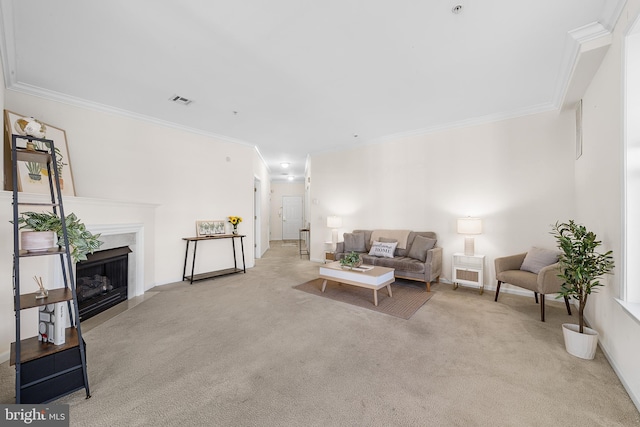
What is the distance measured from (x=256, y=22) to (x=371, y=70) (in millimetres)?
1307

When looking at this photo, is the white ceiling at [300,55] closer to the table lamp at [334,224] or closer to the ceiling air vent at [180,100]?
the ceiling air vent at [180,100]

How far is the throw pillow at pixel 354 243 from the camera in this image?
16.9 ft

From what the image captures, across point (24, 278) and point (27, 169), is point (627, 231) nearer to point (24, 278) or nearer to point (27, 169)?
point (24, 278)

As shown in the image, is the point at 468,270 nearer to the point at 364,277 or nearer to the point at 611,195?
the point at 364,277

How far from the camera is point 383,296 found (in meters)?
3.76

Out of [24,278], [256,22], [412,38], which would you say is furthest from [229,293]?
[412,38]

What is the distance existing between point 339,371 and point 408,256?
306cm

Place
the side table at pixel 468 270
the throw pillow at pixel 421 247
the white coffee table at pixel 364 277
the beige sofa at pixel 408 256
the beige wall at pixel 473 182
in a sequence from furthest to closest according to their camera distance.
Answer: the throw pillow at pixel 421 247, the beige sofa at pixel 408 256, the side table at pixel 468 270, the beige wall at pixel 473 182, the white coffee table at pixel 364 277

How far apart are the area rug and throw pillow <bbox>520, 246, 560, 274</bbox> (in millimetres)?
1302

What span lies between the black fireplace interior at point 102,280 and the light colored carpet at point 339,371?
402mm

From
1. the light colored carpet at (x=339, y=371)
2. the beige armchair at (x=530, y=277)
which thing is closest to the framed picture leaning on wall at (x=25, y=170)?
the light colored carpet at (x=339, y=371)

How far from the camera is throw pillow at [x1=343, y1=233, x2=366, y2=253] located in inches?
202

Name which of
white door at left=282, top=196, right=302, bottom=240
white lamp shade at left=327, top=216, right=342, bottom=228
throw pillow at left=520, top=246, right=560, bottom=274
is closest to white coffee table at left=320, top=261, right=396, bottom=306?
throw pillow at left=520, top=246, right=560, bottom=274

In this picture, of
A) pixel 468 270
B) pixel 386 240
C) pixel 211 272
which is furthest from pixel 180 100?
pixel 468 270
